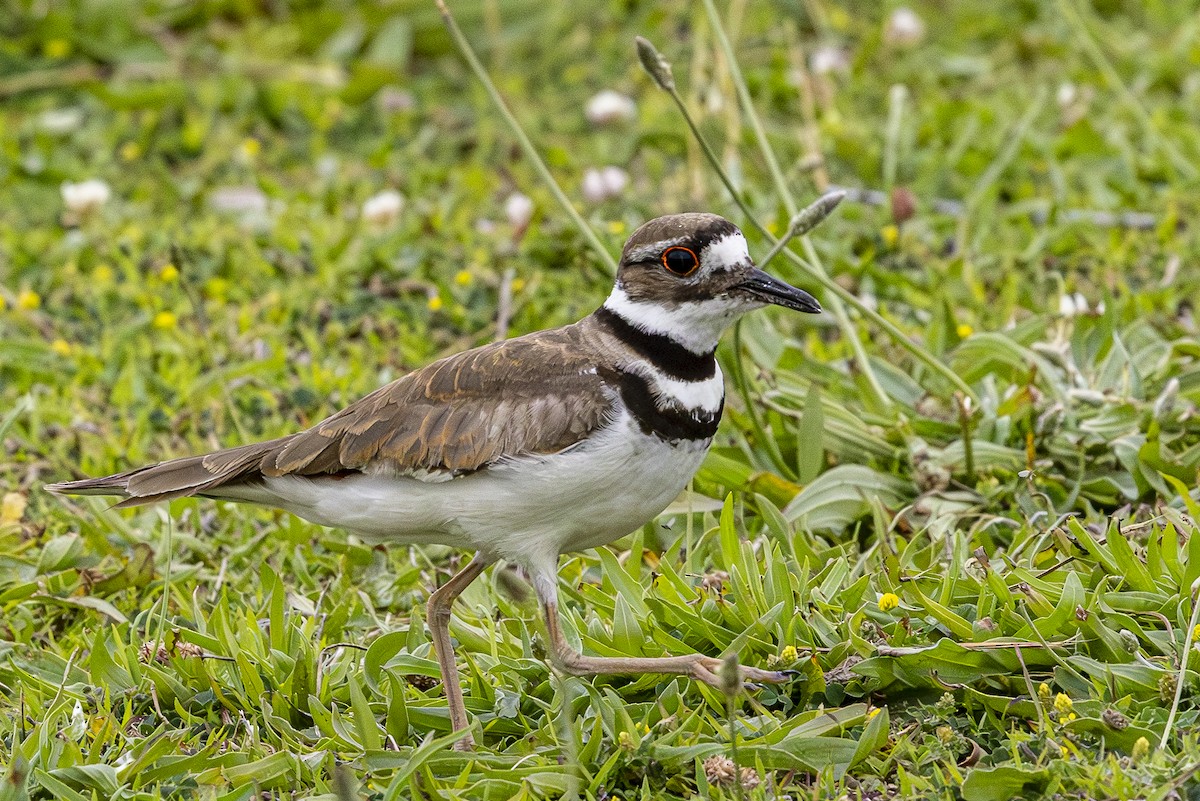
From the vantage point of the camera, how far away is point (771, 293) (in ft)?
12.8

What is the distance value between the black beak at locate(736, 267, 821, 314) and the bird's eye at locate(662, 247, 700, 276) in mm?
138

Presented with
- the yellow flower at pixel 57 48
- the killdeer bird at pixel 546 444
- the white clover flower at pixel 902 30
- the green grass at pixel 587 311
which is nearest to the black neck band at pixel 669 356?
the killdeer bird at pixel 546 444

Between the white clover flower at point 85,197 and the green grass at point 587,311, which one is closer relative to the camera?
the green grass at point 587,311

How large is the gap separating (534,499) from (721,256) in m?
0.82

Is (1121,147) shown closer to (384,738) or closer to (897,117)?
(897,117)

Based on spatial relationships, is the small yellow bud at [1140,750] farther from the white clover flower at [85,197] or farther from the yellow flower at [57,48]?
the yellow flower at [57,48]

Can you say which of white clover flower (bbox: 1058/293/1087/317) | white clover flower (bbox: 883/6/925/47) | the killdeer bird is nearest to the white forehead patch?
the killdeer bird

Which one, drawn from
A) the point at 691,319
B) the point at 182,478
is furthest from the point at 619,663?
the point at 182,478

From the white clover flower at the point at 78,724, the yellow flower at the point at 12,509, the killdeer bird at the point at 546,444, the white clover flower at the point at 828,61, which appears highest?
the killdeer bird at the point at 546,444

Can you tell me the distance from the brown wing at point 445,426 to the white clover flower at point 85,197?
3.35 m

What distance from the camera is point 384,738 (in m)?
3.79

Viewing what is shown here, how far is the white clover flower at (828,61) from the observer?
8406mm

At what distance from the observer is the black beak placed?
389cm

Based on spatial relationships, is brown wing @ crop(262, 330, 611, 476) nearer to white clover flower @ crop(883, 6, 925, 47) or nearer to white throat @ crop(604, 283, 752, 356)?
white throat @ crop(604, 283, 752, 356)
